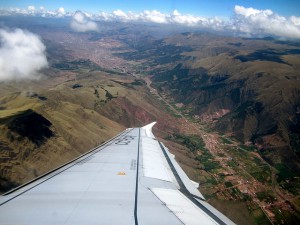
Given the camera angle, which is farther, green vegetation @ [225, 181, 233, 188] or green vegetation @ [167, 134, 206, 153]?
green vegetation @ [167, 134, 206, 153]

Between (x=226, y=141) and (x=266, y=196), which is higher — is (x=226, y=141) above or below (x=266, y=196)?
below

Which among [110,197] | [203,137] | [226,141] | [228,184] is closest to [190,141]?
[203,137]

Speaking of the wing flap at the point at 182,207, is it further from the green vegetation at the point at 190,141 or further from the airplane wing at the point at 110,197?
the green vegetation at the point at 190,141

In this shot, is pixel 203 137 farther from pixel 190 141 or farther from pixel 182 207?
pixel 182 207

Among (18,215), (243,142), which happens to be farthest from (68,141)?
(243,142)

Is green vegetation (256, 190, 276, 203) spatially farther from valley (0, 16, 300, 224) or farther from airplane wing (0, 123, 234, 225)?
airplane wing (0, 123, 234, 225)

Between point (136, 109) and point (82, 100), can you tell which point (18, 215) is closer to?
point (82, 100)

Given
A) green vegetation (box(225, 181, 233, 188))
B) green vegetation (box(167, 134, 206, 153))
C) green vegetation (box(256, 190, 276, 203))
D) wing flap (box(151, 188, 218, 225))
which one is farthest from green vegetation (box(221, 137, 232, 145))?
wing flap (box(151, 188, 218, 225))

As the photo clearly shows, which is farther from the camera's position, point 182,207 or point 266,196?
point 266,196

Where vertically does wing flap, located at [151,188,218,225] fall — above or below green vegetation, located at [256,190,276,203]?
above
